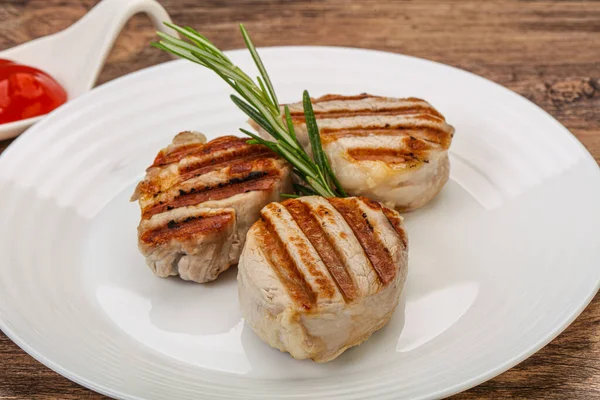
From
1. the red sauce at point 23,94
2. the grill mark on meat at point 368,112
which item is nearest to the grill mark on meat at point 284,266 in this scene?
the grill mark on meat at point 368,112

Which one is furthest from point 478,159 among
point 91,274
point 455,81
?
point 91,274

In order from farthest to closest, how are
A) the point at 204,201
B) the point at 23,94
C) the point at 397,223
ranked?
1. the point at 23,94
2. the point at 204,201
3. the point at 397,223

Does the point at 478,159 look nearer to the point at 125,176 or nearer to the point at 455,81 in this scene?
the point at 455,81

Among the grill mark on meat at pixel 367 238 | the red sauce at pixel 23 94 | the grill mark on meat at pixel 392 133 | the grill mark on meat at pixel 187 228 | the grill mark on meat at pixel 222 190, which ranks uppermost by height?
the grill mark on meat at pixel 392 133

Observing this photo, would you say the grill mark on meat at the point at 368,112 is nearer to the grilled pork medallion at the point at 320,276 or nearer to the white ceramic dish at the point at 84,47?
the grilled pork medallion at the point at 320,276

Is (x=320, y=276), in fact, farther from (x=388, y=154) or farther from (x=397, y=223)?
(x=388, y=154)

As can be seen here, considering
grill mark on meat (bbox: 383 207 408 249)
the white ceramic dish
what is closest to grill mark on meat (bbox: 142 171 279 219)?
grill mark on meat (bbox: 383 207 408 249)

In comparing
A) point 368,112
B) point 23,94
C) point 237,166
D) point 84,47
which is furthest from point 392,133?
point 84,47
